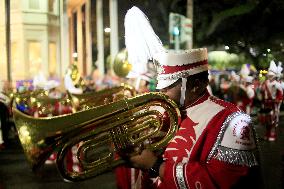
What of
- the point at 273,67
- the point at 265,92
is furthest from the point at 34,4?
the point at 273,67

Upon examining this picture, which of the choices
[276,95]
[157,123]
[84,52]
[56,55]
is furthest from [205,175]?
[84,52]

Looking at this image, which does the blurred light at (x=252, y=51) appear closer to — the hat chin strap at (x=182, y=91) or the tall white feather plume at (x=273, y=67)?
the tall white feather plume at (x=273, y=67)

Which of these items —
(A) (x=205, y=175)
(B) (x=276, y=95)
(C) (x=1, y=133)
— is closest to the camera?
(A) (x=205, y=175)

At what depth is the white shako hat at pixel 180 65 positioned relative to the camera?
2.78 meters

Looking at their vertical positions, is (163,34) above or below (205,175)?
above

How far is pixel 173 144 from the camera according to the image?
2.77 meters

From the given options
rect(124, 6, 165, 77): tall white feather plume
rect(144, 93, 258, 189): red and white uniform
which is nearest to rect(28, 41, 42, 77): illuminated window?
rect(124, 6, 165, 77): tall white feather plume

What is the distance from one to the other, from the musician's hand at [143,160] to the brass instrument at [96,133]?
4cm

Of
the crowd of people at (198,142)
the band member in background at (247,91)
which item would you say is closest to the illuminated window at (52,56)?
the band member in background at (247,91)

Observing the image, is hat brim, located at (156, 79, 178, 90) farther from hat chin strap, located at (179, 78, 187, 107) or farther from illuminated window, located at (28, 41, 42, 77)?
illuminated window, located at (28, 41, 42, 77)

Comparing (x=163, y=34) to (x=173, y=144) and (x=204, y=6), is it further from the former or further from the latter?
(x=173, y=144)

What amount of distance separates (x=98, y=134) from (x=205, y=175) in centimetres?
62

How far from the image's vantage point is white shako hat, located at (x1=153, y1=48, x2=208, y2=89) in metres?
2.78

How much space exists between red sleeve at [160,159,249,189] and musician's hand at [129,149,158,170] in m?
0.11
